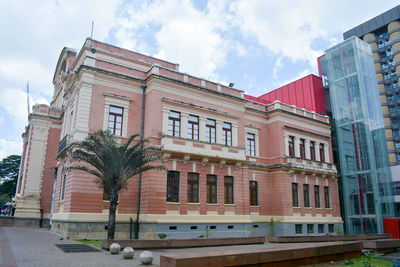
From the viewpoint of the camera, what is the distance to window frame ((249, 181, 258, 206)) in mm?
27859

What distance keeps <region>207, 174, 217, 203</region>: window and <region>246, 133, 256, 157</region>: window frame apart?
221 inches

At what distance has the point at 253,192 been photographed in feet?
92.3

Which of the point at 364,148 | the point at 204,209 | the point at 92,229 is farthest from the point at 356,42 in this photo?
the point at 92,229

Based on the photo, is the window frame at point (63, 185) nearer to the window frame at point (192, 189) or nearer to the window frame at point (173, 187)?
the window frame at point (173, 187)

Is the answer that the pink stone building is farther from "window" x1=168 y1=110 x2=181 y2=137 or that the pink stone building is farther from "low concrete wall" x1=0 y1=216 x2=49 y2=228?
"low concrete wall" x1=0 y1=216 x2=49 y2=228

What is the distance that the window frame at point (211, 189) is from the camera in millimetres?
24263

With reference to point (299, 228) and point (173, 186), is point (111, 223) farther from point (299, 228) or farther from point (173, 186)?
point (299, 228)

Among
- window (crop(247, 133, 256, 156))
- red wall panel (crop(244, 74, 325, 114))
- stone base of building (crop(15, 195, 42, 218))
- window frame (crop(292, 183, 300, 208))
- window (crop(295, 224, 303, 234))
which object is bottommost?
window (crop(295, 224, 303, 234))

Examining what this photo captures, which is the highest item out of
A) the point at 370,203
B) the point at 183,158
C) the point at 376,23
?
the point at 376,23

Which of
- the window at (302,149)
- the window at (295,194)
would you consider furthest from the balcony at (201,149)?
the window at (302,149)

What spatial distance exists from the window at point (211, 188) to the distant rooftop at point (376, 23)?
48.4 meters

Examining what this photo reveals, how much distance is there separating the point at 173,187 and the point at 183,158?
7.29 feet

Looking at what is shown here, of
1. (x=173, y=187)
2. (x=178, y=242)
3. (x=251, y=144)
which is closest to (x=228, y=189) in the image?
(x=173, y=187)

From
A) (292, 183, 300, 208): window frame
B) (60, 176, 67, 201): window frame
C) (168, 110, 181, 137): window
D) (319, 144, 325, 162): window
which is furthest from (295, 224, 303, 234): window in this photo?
(60, 176, 67, 201): window frame
